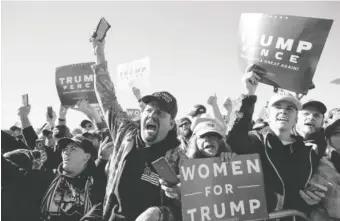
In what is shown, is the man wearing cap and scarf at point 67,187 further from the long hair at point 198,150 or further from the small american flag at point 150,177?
the long hair at point 198,150

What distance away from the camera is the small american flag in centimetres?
328

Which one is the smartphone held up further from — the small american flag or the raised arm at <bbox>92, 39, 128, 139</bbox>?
the small american flag

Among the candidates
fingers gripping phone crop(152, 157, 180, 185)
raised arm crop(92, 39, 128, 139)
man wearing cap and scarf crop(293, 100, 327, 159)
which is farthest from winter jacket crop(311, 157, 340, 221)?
raised arm crop(92, 39, 128, 139)

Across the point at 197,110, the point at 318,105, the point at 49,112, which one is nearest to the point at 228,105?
the point at 197,110

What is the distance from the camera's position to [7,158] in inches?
161

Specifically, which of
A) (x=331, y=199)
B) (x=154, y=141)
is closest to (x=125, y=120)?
(x=154, y=141)

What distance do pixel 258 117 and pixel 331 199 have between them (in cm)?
417

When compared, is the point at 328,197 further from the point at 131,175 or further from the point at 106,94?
the point at 106,94

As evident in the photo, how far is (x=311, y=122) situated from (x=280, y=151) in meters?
0.95

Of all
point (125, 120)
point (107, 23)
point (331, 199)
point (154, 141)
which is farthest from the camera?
point (107, 23)

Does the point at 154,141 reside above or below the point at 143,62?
below

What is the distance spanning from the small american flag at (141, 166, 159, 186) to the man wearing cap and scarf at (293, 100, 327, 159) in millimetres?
Answer: 1896

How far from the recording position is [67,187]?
3.83 m

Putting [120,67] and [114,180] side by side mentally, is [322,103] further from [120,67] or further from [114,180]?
[120,67]
